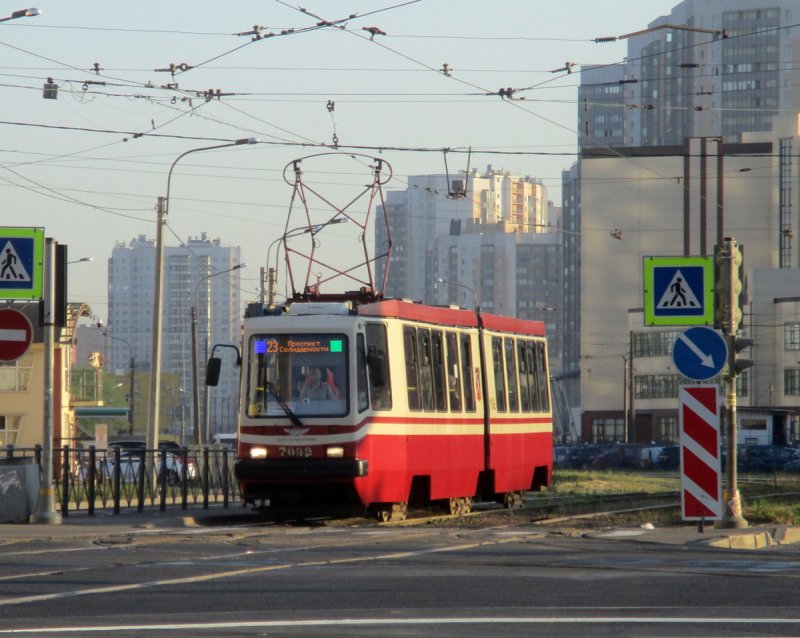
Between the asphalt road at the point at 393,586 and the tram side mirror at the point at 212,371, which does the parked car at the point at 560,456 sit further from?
the asphalt road at the point at 393,586

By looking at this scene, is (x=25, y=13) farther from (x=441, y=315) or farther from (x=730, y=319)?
(x=730, y=319)

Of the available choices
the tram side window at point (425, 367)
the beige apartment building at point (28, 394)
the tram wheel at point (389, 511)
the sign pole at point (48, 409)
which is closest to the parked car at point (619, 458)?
the beige apartment building at point (28, 394)

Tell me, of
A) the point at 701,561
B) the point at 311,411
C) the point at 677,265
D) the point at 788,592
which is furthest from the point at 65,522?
the point at 788,592

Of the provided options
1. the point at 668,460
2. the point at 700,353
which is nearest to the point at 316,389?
the point at 700,353

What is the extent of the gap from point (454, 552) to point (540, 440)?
13.5 metres

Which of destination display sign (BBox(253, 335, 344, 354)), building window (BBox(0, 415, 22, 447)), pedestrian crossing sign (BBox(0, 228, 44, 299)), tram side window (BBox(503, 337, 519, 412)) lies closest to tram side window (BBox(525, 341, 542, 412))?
tram side window (BBox(503, 337, 519, 412))

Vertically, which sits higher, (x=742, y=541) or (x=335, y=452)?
(x=335, y=452)

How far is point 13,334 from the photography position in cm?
1944

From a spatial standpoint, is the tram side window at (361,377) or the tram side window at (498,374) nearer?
the tram side window at (361,377)

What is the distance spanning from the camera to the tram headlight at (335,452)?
71.3ft

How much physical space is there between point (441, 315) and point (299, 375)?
297 cm

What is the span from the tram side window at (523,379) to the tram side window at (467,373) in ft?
8.87

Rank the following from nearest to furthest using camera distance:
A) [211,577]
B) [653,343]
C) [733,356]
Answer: [211,577] < [733,356] < [653,343]

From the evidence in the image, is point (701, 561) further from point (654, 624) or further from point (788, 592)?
point (654, 624)
